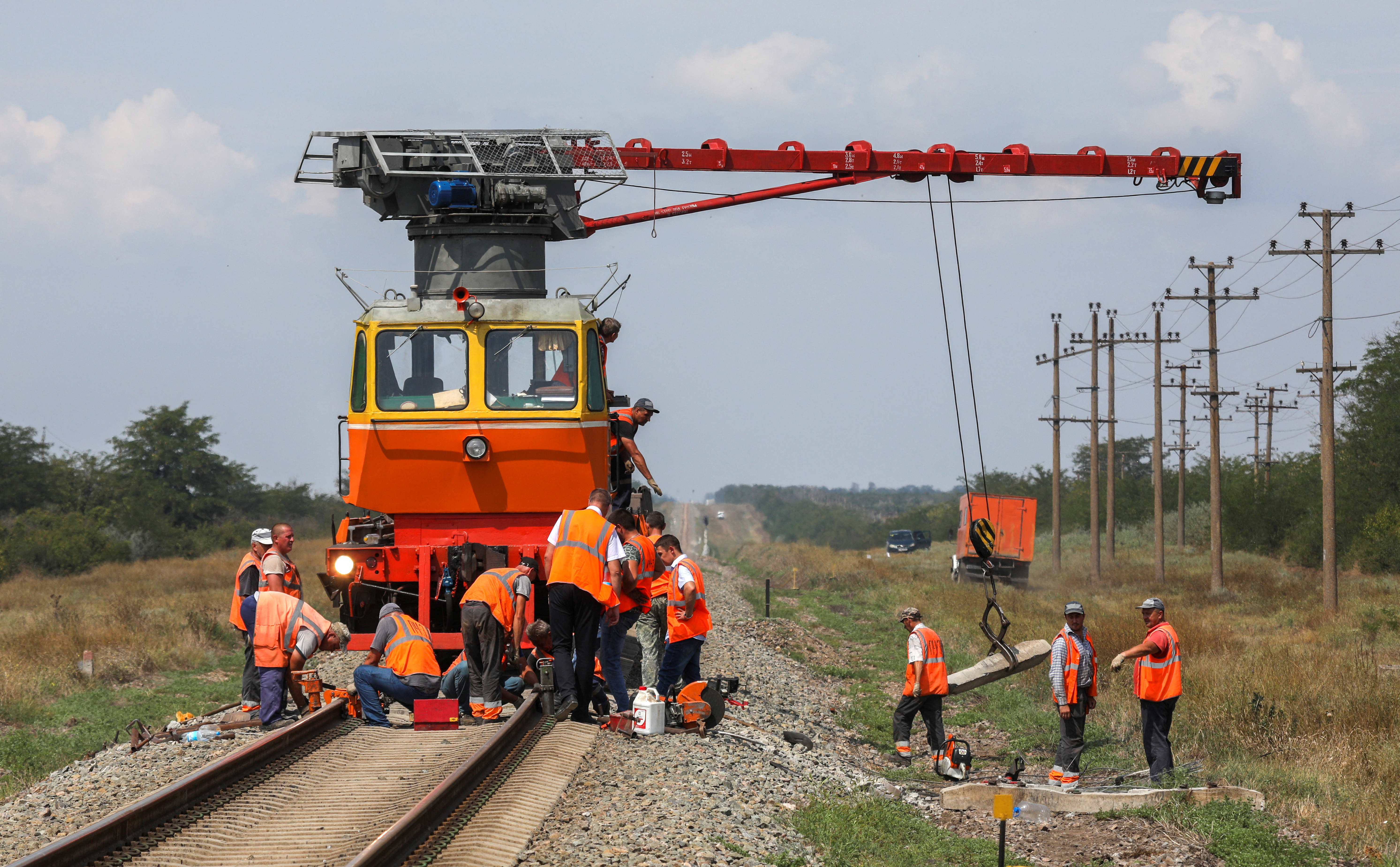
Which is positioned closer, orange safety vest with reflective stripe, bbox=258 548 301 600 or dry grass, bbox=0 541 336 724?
orange safety vest with reflective stripe, bbox=258 548 301 600

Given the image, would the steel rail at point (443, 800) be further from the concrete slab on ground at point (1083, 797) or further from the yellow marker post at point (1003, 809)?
the concrete slab on ground at point (1083, 797)

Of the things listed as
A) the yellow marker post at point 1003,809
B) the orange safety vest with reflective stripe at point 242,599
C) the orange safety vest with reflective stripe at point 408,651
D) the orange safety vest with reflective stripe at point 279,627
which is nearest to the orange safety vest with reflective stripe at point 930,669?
the orange safety vest with reflective stripe at point 408,651

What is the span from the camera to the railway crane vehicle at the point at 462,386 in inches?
463

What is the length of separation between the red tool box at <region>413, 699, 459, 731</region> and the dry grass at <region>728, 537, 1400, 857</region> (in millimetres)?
6516

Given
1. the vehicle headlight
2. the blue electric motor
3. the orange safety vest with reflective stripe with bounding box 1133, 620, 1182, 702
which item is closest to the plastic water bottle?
the orange safety vest with reflective stripe with bounding box 1133, 620, 1182, 702

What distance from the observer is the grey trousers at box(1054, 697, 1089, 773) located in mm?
11109

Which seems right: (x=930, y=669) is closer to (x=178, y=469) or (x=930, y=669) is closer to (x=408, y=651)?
(x=408, y=651)

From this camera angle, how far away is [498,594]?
10742 mm

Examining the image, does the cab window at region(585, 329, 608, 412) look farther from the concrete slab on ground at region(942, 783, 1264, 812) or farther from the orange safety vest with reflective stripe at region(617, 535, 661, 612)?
the concrete slab on ground at region(942, 783, 1264, 812)

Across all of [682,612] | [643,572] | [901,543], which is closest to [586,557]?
[643,572]

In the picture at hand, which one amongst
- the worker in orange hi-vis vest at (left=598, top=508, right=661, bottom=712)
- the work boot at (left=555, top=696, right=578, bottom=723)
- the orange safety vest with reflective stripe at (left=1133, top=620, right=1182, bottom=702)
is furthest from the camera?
the orange safety vest with reflective stripe at (left=1133, top=620, right=1182, bottom=702)

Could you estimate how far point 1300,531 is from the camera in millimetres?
45688

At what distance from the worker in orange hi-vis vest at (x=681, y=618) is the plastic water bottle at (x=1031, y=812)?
292 cm

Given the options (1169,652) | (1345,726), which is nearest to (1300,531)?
(1345,726)
